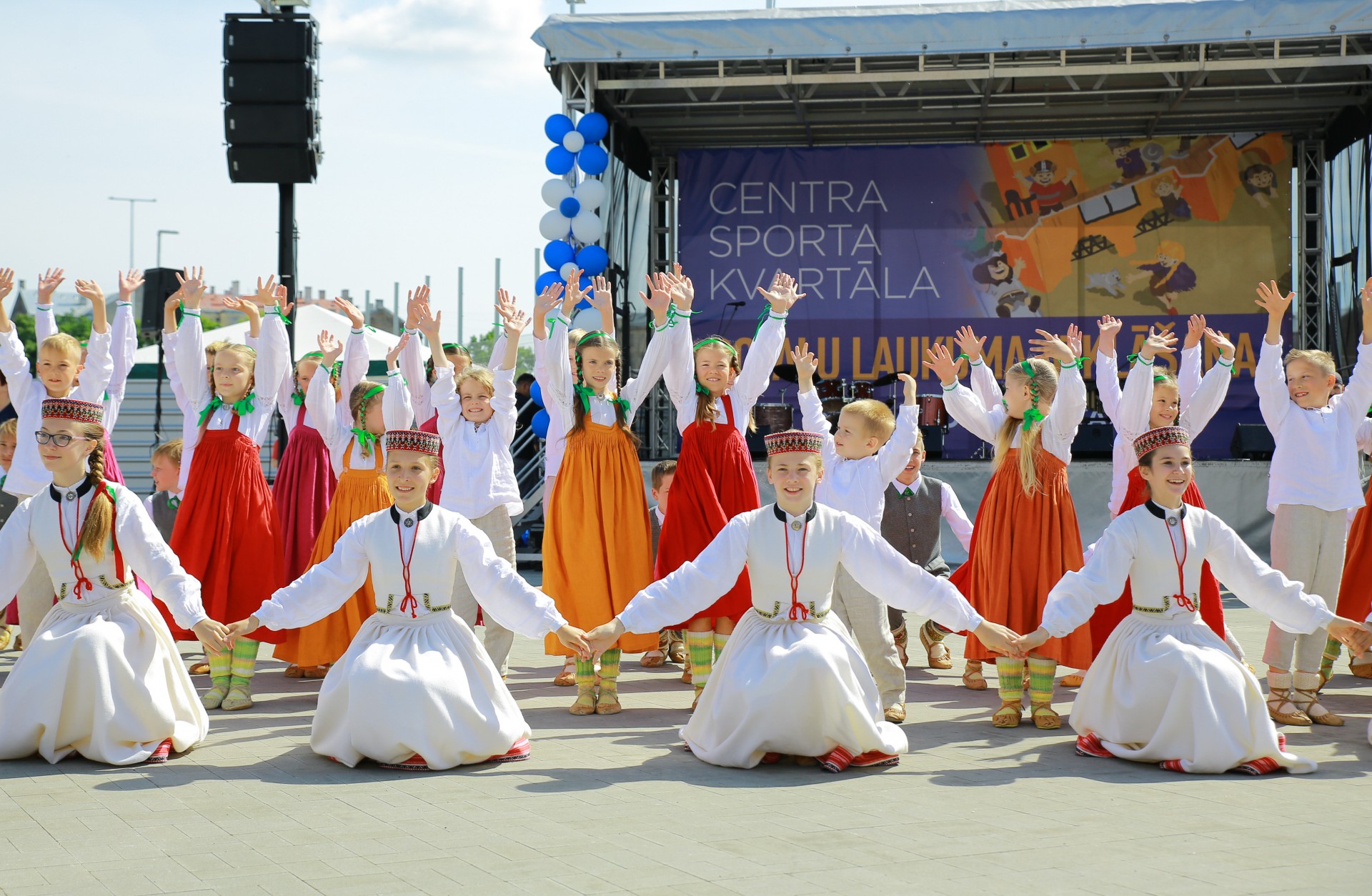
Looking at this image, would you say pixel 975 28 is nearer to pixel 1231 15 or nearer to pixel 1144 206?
pixel 1231 15

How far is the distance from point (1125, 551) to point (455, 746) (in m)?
2.60

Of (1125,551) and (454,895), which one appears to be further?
(1125,551)

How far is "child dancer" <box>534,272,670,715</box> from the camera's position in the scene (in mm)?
6094

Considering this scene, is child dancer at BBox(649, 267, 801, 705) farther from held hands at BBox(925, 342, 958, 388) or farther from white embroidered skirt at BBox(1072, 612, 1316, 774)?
white embroidered skirt at BBox(1072, 612, 1316, 774)

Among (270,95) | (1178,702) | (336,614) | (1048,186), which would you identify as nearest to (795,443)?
(1178,702)

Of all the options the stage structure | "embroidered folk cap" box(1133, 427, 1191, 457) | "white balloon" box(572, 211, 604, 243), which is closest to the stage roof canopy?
the stage structure

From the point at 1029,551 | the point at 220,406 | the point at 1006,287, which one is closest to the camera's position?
the point at 1029,551

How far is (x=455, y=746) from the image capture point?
15.2 ft

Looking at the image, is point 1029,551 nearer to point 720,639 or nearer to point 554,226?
point 720,639

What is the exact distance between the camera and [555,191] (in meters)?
12.7

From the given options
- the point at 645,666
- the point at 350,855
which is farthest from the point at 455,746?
the point at 645,666

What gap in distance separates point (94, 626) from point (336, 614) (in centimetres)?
196

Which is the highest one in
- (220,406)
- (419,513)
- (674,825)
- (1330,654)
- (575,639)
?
(220,406)

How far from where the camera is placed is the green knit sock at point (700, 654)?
595cm
